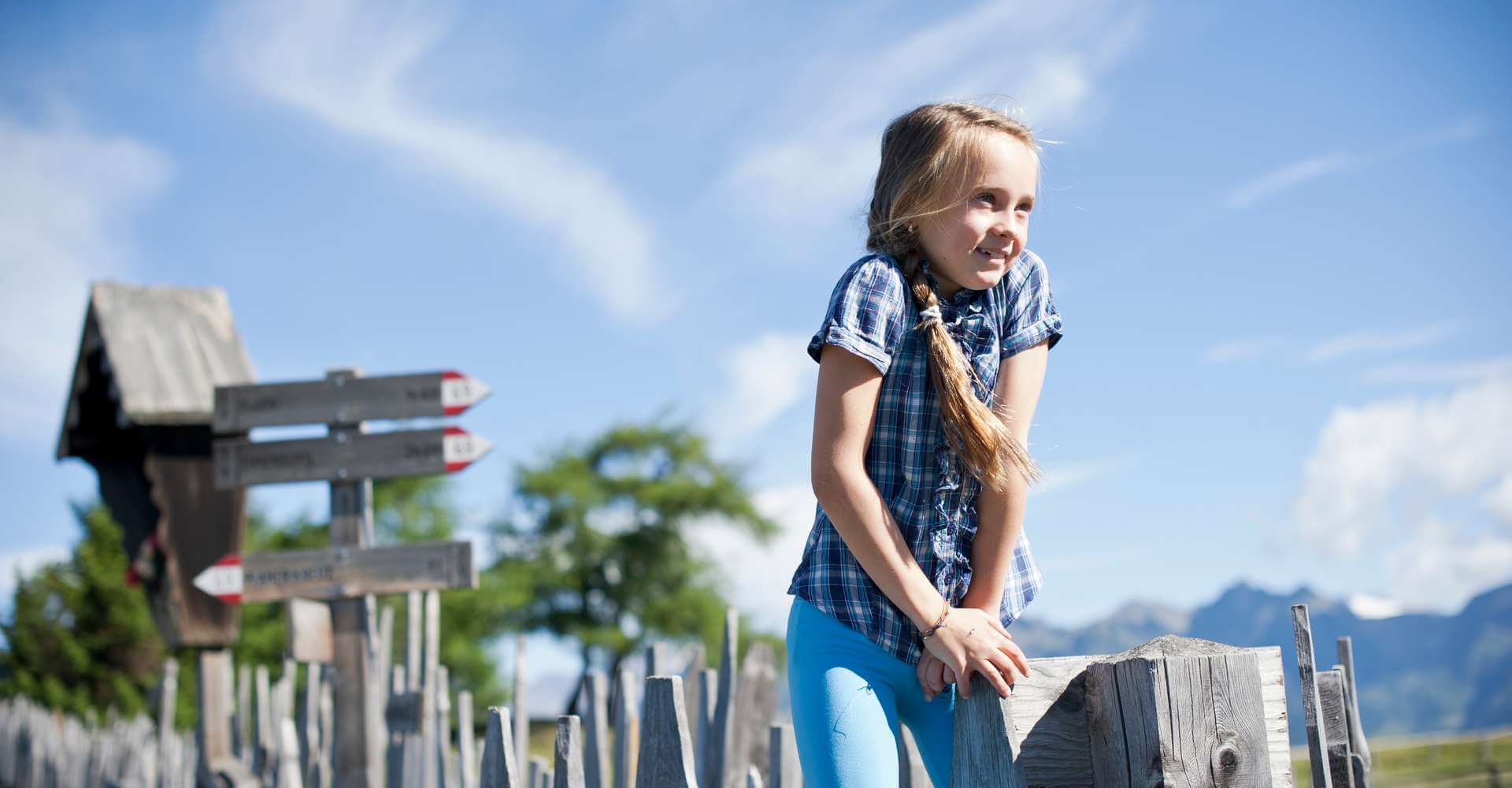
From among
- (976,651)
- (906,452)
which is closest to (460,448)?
(906,452)

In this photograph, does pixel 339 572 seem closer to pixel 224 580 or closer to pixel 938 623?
pixel 224 580

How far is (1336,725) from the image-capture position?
7.69 ft

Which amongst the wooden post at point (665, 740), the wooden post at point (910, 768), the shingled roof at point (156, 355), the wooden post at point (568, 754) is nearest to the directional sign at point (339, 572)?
the shingled roof at point (156, 355)

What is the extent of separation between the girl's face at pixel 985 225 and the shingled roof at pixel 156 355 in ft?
19.4

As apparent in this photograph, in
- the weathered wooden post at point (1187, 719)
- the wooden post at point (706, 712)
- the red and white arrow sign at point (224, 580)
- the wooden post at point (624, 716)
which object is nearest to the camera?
the weathered wooden post at point (1187, 719)

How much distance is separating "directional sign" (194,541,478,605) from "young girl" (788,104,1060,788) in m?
3.48

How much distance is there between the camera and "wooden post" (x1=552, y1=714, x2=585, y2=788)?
2271 millimetres

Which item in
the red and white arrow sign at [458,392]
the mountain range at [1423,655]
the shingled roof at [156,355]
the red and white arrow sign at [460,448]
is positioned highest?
the shingled roof at [156,355]

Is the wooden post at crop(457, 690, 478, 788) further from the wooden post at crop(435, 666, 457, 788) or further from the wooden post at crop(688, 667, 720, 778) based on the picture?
the wooden post at crop(688, 667, 720, 778)

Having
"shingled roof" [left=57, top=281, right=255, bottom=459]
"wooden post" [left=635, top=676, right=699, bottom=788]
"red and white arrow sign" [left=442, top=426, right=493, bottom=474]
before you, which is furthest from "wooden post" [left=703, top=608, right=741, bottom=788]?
"shingled roof" [left=57, top=281, right=255, bottom=459]

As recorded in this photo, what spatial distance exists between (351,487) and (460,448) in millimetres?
664

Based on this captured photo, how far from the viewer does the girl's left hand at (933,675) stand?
168 cm

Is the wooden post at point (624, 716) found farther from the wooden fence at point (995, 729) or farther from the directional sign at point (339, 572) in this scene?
the directional sign at point (339, 572)

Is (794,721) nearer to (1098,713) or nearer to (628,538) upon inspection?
(1098,713)
